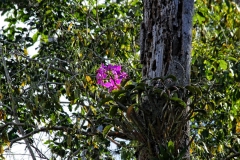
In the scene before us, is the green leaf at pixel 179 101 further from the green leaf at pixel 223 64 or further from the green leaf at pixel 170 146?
the green leaf at pixel 223 64

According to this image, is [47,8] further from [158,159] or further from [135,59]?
[158,159]

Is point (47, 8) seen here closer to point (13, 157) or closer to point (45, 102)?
point (45, 102)

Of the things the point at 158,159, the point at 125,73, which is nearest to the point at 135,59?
the point at 125,73

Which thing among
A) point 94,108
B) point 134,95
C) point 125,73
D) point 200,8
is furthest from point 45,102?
point 134,95

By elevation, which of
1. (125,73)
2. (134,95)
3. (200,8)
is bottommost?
(134,95)

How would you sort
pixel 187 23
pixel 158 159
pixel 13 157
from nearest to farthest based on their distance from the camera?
pixel 158 159, pixel 187 23, pixel 13 157

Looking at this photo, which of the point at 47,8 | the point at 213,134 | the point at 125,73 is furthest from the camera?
the point at 47,8

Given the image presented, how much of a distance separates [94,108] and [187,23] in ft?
4.45

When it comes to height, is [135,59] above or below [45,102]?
above

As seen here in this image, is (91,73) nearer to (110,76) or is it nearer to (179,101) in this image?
(110,76)

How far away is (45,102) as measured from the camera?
359cm

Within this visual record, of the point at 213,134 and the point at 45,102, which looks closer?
the point at 45,102

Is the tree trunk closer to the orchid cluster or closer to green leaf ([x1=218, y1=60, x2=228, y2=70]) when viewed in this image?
the orchid cluster

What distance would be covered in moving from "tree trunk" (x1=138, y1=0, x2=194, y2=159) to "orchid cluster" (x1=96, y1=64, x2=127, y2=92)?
71cm
